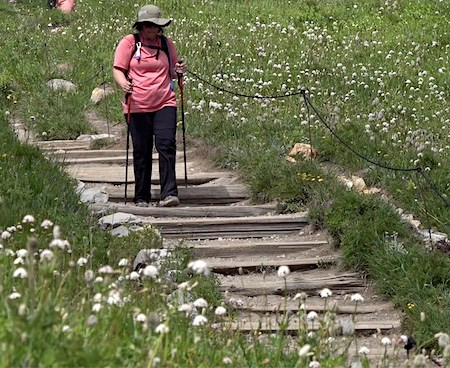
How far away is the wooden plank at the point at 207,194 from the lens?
12.2m

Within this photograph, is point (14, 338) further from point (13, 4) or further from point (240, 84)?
point (13, 4)

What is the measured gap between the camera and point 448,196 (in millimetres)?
11727

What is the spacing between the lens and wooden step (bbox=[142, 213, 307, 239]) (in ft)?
34.7

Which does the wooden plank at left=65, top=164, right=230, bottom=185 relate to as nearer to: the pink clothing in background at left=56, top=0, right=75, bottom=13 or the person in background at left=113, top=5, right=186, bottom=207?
the person in background at left=113, top=5, right=186, bottom=207

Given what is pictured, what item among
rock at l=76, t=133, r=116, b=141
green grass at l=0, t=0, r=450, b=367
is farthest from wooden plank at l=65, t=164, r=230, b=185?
rock at l=76, t=133, r=116, b=141

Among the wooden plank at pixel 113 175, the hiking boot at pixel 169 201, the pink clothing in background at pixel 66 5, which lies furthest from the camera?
the pink clothing in background at pixel 66 5

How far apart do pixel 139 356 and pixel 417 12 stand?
19627 millimetres

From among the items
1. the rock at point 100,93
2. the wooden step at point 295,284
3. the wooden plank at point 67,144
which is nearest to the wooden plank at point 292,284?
the wooden step at point 295,284

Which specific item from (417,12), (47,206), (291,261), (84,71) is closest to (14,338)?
(47,206)

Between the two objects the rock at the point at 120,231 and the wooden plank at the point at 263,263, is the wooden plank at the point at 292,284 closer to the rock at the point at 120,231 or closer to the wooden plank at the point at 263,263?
the wooden plank at the point at 263,263

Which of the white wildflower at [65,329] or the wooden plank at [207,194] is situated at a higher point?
the white wildflower at [65,329]

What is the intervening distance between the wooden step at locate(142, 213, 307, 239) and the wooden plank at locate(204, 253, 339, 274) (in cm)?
71

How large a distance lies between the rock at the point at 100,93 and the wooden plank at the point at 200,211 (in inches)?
255

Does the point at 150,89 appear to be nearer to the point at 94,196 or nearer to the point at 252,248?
the point at 94,196
